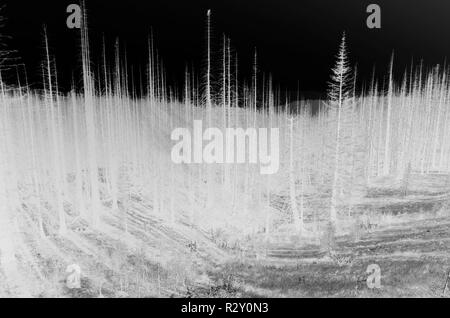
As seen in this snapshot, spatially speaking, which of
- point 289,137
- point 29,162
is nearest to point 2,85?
point 29,162

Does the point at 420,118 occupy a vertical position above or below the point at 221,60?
below

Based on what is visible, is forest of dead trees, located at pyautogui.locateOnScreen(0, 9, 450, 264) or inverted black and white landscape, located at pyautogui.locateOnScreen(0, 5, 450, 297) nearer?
inverted black and white landscape, located at pyautogui.locateOnScreen(0, 5, 450, 297)

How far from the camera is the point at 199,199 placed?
12867mm

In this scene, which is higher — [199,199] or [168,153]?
[168,153]

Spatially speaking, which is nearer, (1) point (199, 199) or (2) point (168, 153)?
(2) point (168, 153)

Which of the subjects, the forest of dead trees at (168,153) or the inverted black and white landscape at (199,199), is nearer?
the inverted black and white landscape at (199,199)

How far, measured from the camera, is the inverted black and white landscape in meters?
11.1

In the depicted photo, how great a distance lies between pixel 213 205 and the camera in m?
12.7

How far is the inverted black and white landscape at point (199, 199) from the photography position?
11.1 metres

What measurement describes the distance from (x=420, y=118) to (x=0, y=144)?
20.8 meters
